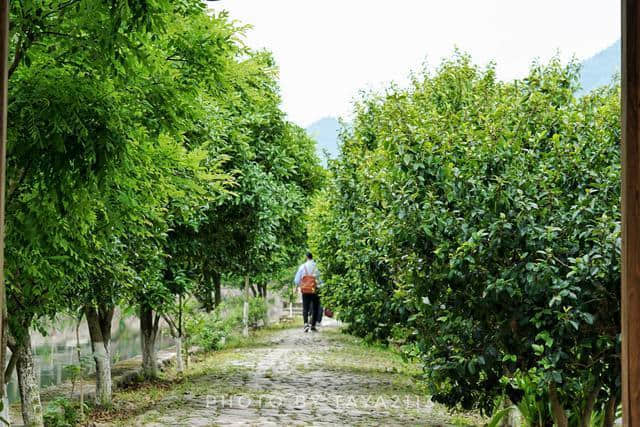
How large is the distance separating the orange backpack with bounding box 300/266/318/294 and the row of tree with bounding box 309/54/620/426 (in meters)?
15.5

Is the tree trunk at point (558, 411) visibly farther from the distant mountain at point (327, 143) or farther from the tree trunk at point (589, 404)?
the distant mountain at point (327, 143)

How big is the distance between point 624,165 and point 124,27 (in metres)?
3.45

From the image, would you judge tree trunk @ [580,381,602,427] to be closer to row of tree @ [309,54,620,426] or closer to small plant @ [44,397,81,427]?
row of tree @ [309,54,620,426]

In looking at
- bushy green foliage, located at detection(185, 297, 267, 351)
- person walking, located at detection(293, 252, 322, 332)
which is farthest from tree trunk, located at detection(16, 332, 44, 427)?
person walking, located at detection(293, 252, 322, 332)

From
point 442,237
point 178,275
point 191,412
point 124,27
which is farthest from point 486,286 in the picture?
point 178,275

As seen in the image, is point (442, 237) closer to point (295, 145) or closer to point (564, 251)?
point (564, 251)

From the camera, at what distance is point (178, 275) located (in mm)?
13125

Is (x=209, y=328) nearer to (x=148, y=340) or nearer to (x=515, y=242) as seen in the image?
(x=148, y=340)

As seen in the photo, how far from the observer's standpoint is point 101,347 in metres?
11.2

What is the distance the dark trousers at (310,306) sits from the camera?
24.5 metres

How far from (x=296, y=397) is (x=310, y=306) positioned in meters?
13.7

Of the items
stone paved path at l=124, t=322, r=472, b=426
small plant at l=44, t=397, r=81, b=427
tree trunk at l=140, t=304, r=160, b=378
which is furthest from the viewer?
tree trunk at l=140, t=304, r=160, b=378

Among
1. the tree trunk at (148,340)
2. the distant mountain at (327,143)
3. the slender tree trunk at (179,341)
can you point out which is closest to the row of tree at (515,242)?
the tree trunk at (148,340)

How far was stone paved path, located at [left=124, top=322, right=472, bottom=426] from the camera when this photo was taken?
9.84 m
